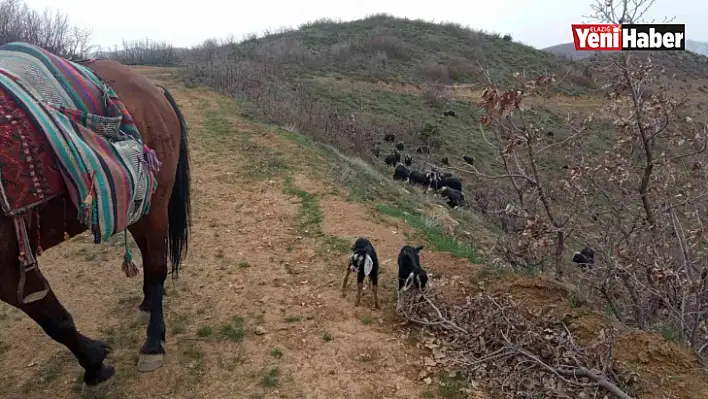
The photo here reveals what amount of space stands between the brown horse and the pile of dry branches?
75.7 inches

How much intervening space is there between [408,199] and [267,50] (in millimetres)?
24544

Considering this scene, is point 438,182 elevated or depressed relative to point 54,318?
depressed

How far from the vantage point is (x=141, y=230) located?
3.39 meters

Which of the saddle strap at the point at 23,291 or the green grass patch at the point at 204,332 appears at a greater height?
the saddle strap at the point at 23,291

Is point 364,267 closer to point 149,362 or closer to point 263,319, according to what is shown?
point 263,319

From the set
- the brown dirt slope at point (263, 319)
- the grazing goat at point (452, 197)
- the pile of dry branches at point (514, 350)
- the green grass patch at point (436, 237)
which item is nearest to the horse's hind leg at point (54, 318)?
the brown dirt slope at point (263, 319)

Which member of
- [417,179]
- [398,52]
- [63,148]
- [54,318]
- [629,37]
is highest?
[398,52]

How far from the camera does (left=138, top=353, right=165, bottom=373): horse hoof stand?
3295mm

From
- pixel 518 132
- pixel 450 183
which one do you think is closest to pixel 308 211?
pixel 518 132

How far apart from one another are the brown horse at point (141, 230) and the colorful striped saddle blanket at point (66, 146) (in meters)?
0.16

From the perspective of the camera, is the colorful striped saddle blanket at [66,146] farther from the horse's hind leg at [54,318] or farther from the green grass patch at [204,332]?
the green grass patch at [204,332]

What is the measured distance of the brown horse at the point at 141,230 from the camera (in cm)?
267

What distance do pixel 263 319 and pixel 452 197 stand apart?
7865 mm

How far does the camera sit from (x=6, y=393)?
3.10 meters
